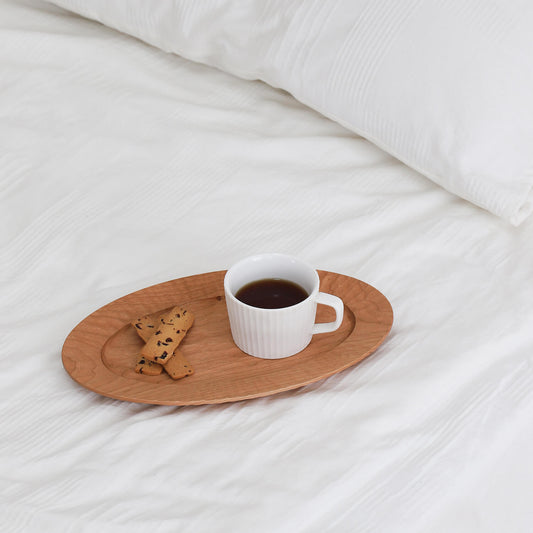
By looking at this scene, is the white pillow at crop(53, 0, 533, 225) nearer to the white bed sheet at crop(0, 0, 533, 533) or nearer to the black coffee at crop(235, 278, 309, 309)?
the white bed sheet at crop(0, 0, 533, 533)

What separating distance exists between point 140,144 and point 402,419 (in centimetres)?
49

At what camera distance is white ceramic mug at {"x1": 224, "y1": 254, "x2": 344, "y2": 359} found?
2.05ft

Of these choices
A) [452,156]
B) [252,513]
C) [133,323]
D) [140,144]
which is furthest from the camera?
[140,144]

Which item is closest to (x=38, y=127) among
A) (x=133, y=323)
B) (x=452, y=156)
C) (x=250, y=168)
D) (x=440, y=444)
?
(x=250, y=168)

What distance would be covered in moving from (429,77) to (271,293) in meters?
0.31

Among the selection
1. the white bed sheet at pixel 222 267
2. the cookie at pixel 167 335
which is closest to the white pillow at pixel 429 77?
the white bed sheet at pixel 222 267

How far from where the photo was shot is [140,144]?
0.91m

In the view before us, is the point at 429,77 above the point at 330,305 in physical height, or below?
above

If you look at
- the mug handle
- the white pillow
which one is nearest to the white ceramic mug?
the mug handle

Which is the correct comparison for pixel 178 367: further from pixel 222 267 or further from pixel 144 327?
pixel 222 267

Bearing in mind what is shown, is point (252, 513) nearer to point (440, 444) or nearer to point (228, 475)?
point (228, 475)

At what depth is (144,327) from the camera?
0.67m

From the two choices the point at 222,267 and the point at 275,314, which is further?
the point at 222,267

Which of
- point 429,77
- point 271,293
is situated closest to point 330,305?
point 271,293
